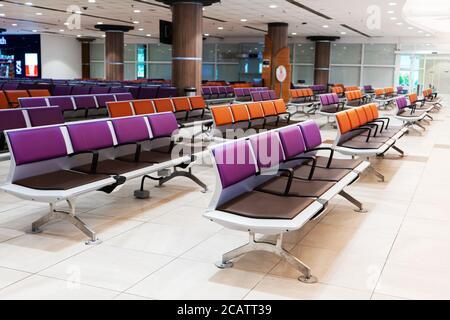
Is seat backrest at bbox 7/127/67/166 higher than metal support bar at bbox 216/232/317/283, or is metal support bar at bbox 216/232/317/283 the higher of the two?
seat backrest at bbox 7/127/67/166

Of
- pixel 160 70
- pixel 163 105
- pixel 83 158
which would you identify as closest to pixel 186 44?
pixel 163 105

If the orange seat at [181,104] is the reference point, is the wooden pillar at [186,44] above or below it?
above

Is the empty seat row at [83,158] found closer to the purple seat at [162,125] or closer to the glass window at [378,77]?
the purple seat at [162,125]

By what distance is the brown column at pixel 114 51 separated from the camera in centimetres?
2307

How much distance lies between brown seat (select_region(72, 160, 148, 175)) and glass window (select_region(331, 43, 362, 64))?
986 inches

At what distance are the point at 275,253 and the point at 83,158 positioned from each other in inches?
92.4

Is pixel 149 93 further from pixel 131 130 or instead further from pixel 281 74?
pixel 281 74

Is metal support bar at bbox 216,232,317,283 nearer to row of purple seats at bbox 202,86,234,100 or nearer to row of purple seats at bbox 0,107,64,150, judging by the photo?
row of purple seats at bbox 0,107,64,150

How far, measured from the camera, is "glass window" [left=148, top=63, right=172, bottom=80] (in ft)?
109

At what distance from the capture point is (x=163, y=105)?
873cm

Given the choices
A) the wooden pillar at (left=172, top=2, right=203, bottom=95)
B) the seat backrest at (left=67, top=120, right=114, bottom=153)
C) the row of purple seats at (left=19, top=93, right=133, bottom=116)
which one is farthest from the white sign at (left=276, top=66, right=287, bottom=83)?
the seat backrest at (left=67, top=120, right=114, bottom=153)

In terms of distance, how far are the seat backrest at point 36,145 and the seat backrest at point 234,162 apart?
1.65 meters

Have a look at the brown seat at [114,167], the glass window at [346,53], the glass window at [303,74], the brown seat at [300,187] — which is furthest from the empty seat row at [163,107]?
the glass window at [303,74]
